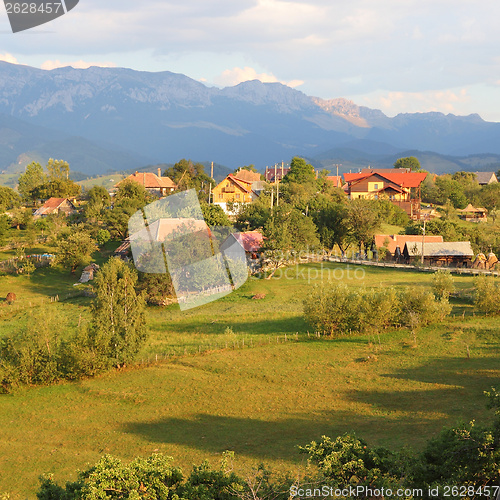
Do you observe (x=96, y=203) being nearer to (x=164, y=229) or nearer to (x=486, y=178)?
(x=164, y=229)

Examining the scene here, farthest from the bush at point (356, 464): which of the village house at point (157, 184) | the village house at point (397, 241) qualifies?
the village house at point (157, 184)

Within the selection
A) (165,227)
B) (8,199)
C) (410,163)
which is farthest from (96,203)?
(410,163)

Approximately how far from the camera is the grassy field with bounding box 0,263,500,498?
2253cm

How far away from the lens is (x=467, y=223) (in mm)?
84438

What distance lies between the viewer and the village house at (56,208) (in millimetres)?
82812

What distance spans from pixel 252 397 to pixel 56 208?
6494 cm

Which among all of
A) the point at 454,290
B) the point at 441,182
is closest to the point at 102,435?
the point at 454,290

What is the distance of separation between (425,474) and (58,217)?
233 ft

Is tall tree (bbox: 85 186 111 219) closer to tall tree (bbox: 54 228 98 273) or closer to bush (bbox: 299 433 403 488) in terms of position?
tall tree (bbox: 54 228 98 273)

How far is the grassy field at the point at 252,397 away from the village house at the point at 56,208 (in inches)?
1702

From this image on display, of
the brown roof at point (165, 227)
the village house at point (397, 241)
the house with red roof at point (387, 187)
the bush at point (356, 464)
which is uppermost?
the brown roof at point (165, 227)

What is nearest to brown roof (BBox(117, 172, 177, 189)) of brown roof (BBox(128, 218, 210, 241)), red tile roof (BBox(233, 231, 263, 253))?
red tile roof (BBox(233, 231, 263, 253))

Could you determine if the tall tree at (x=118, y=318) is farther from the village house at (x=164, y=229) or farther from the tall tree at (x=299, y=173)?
the tall tree at (x=299, y=173)

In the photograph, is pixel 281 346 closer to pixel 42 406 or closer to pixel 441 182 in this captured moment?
pixel 42 406
